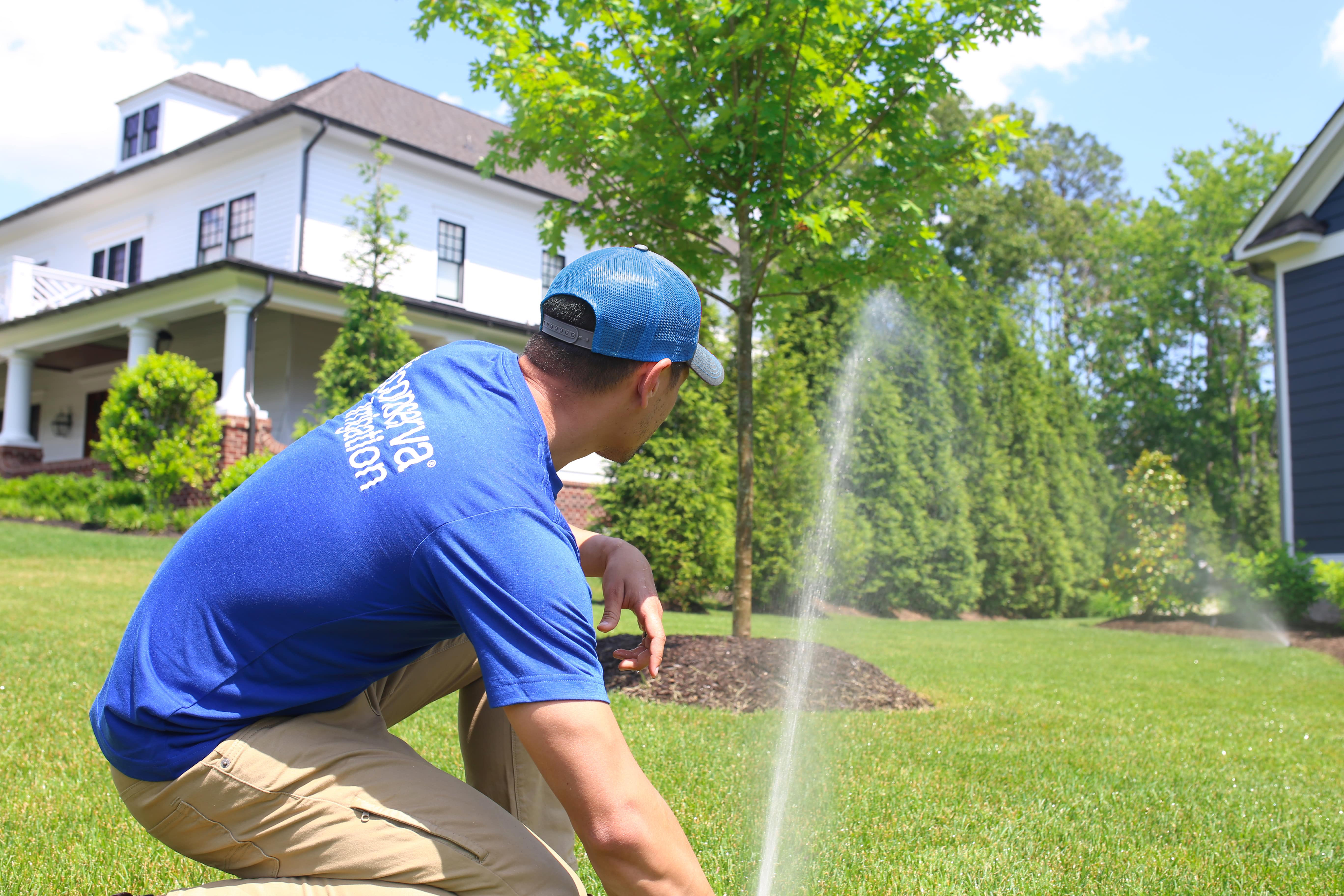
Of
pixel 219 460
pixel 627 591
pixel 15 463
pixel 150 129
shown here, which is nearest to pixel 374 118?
pixel 150 129

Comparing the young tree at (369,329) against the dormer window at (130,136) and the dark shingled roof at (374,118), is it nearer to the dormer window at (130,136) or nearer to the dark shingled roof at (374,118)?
the dark shingled roof at (374,118)

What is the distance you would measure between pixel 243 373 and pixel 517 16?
1201 cm

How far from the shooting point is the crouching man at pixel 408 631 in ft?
4.71

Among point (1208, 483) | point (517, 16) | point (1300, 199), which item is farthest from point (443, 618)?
point (1208, 483)

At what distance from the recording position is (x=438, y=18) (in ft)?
24.8

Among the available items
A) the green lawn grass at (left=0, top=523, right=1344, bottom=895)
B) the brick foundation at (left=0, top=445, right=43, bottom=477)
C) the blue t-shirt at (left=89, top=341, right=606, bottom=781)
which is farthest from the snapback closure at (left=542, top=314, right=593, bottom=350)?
the brick foundation at (left=0, top=445, right=43, bottom=477)

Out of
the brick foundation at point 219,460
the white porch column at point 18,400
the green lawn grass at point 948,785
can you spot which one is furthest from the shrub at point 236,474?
the white porch column at point 18,400

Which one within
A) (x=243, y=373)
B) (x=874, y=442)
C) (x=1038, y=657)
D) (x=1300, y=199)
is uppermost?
(x=1300, y=199)

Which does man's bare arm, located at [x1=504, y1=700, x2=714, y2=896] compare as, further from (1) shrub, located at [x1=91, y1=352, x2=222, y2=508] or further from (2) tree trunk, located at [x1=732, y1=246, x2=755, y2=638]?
(1) shrub, located at [x1=91, y1=352, x2=222, y2=508]

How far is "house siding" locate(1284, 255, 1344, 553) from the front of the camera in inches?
537

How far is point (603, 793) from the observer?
1.43m

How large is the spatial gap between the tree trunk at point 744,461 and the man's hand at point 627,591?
14.3 feet

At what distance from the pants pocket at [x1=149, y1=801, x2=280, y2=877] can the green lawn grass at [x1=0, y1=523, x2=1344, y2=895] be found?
118 centimetres

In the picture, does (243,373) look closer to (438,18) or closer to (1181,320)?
(438,18)
